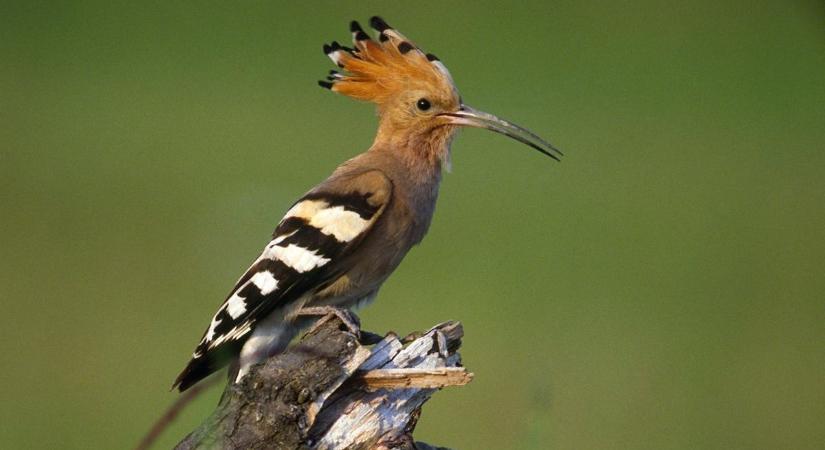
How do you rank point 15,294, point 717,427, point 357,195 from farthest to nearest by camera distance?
point 15,294 < point 717,427 < point 357,195

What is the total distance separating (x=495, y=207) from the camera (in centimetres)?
801

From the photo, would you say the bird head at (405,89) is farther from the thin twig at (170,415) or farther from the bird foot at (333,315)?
the thin twig at (170,415)

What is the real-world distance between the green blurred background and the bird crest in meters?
0.43

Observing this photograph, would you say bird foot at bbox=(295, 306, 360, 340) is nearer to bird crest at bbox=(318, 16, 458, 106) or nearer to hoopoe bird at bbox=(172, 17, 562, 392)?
hoopoe bird at bbox=(172, 17, 562, 392)

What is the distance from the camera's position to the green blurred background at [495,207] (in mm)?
5516

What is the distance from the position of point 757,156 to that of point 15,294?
204 inches

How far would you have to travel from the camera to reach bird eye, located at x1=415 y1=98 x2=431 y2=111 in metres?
3.21

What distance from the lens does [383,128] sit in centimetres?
326

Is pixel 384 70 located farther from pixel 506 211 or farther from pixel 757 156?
pixel 757 156

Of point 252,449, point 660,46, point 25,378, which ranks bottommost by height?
point 252,449

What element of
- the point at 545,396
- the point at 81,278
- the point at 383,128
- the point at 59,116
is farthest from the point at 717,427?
the point at 59,116

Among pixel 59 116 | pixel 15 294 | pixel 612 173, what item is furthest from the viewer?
pixel 59 116

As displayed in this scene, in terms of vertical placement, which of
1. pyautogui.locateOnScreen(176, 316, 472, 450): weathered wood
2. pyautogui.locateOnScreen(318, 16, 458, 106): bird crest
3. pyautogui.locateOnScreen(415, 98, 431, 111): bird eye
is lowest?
pyautogui.locateOnScreen(176, 316, 472, 450): weathered wood

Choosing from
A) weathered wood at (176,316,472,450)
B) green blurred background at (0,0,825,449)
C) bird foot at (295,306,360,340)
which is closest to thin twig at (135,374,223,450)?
green blurred background at (0,0,825,449)
